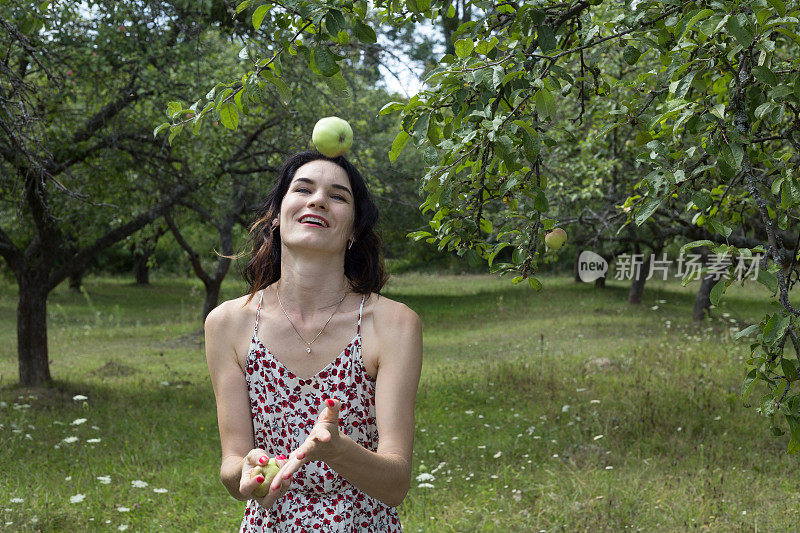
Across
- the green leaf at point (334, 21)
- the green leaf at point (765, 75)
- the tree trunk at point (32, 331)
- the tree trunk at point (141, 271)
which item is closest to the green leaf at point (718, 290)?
the green leaf at point (765, 75)

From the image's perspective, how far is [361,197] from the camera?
7.66ft

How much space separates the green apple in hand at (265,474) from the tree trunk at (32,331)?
7751 millimetres

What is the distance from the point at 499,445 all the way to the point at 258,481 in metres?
4.92

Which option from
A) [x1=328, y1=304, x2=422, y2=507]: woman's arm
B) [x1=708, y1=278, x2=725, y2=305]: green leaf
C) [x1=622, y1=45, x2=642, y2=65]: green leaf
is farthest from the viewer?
[x1=622, y1=45, x2=642, y2=65]: green leaf

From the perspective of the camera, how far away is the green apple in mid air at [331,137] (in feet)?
7.24

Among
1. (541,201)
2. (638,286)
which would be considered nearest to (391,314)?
(541,201)

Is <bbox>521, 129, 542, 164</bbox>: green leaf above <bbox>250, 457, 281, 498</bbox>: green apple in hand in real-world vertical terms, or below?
above

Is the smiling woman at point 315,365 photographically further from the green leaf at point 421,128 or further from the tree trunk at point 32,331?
the tree trunk at point 32,331

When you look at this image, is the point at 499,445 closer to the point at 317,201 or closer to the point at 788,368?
the point at 788,368

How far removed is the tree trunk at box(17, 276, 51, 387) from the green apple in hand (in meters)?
7.75

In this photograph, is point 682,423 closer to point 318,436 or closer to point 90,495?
point 90,495

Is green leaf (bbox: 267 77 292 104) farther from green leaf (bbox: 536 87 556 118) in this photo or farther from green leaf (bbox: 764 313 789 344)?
green leaf (bbox: 764 313 789 344)

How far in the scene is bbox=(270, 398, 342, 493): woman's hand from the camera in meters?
1.65

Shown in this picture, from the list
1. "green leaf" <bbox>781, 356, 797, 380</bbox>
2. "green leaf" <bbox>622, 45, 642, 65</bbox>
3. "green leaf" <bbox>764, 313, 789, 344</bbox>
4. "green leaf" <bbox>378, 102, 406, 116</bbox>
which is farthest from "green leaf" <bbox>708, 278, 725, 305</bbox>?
"green leaf" <bbox>622, 45, 642, 65</bbox>
